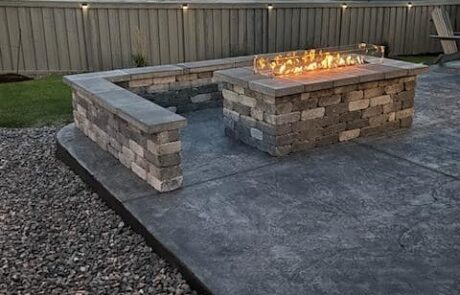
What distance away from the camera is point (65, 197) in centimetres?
396

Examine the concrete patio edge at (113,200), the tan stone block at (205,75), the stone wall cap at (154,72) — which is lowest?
the concrete patio edge at (113,200)

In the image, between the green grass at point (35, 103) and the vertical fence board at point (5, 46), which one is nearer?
the green grass at point (35, 103)

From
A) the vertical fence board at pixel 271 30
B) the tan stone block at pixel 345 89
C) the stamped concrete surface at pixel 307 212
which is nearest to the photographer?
the stamped concrete surface at pixel 307 212

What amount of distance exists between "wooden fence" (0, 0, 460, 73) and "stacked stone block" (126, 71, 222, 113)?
2.37 metres

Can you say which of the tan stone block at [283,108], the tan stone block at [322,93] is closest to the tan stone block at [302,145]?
the tan stone block at [283,108]

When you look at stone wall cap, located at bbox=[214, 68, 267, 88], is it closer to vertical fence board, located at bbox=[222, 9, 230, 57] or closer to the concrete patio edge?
the concrete patio edge

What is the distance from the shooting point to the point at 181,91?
18.6ft

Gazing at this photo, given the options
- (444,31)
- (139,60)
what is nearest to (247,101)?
(139,60)

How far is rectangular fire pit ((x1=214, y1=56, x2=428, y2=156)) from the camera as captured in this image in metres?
4.29

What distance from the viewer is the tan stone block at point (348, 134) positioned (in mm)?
4711

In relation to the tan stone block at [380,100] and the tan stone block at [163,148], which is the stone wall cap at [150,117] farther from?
the tan stone block at [380,100]

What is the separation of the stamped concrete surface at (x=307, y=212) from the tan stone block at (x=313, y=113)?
1.03 feet

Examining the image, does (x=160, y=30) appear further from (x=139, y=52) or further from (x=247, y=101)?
(x=247, y=101)

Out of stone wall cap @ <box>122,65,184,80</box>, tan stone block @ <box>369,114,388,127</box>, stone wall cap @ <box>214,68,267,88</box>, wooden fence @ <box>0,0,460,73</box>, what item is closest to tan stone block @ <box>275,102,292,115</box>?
stone wall cap @ <box>214,68,267,88</box>
